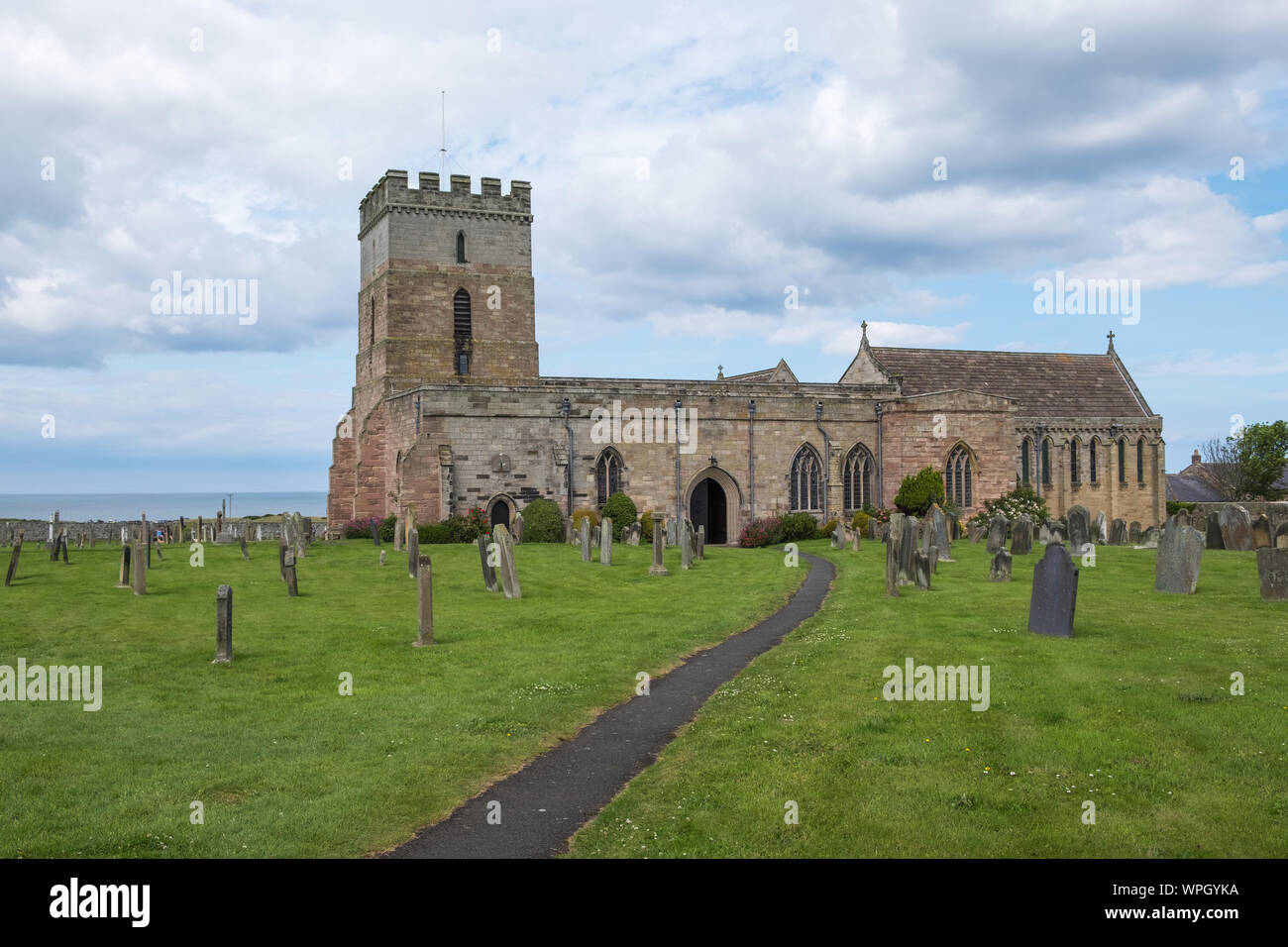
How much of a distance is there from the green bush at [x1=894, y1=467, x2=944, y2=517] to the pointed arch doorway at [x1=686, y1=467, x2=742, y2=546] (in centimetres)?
648

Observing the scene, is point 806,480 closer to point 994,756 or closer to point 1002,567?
point 1002,567

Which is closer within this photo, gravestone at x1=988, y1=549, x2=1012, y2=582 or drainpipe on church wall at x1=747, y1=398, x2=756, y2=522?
gravestone at x1=988, y1=549, x2=1012, y2=582

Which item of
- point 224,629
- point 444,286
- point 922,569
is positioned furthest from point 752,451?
point 224,629

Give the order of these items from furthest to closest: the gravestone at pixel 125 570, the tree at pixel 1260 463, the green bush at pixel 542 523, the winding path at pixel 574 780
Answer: the tree at pixel 1260 463 → the green bush at pixel 542 523 → the gravestone at pixel 125 570 → the winding path at pixel 574 780

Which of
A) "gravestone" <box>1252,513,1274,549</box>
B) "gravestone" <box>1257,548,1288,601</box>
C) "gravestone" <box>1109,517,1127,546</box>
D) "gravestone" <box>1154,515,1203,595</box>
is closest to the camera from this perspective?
"gravestone" <box>1257,548,1288,601</box>

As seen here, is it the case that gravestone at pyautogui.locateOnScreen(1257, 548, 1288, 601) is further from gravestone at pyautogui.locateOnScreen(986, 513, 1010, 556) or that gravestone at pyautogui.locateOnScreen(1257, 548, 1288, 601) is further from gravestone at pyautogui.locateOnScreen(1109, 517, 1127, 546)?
gravestone at pyautogui.locateOnScreen(1109, 517, 1127, 546)

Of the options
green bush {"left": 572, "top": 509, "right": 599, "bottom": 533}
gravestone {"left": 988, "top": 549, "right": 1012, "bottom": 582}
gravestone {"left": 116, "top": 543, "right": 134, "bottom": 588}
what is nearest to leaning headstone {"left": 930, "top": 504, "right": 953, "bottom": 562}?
gravestone {"left": 988, "top": 549, "right": 1012, "bottom": 582}

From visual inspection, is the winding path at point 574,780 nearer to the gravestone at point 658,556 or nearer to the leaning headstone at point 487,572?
the leaning headstone at point 487,572

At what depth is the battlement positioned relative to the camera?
148 ft

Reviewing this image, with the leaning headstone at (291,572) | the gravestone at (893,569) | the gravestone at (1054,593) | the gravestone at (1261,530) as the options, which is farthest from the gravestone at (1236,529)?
the leaning headstone at (291,572)

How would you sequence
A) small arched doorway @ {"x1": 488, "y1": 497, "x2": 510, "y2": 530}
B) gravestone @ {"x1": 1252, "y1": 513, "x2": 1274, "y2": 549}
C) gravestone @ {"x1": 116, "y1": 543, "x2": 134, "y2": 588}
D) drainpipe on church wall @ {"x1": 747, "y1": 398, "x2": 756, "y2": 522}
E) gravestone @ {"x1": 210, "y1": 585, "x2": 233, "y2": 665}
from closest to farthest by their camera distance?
gravestone @ {"x1": 210, "y1": 585, "x2": 233, "y2": 665} → gravestone @ {"x1": 116, "y1": 543, "x2": 134, "y2": 588} → gravestone @ {"x1": 1252, "y1": 513, "x2": 1274, "y2": 549} → small arched doorway @ {"x1": 488, "y1": 497, "x2": 510, "y2": 530} → drainpipe on church wall @ {"x1": 747, "y1": 398, "x2": 756, "y2": 522}

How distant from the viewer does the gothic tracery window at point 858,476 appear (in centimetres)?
4278

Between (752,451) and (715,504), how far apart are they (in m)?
3.01

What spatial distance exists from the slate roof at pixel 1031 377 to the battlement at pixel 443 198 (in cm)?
1844
